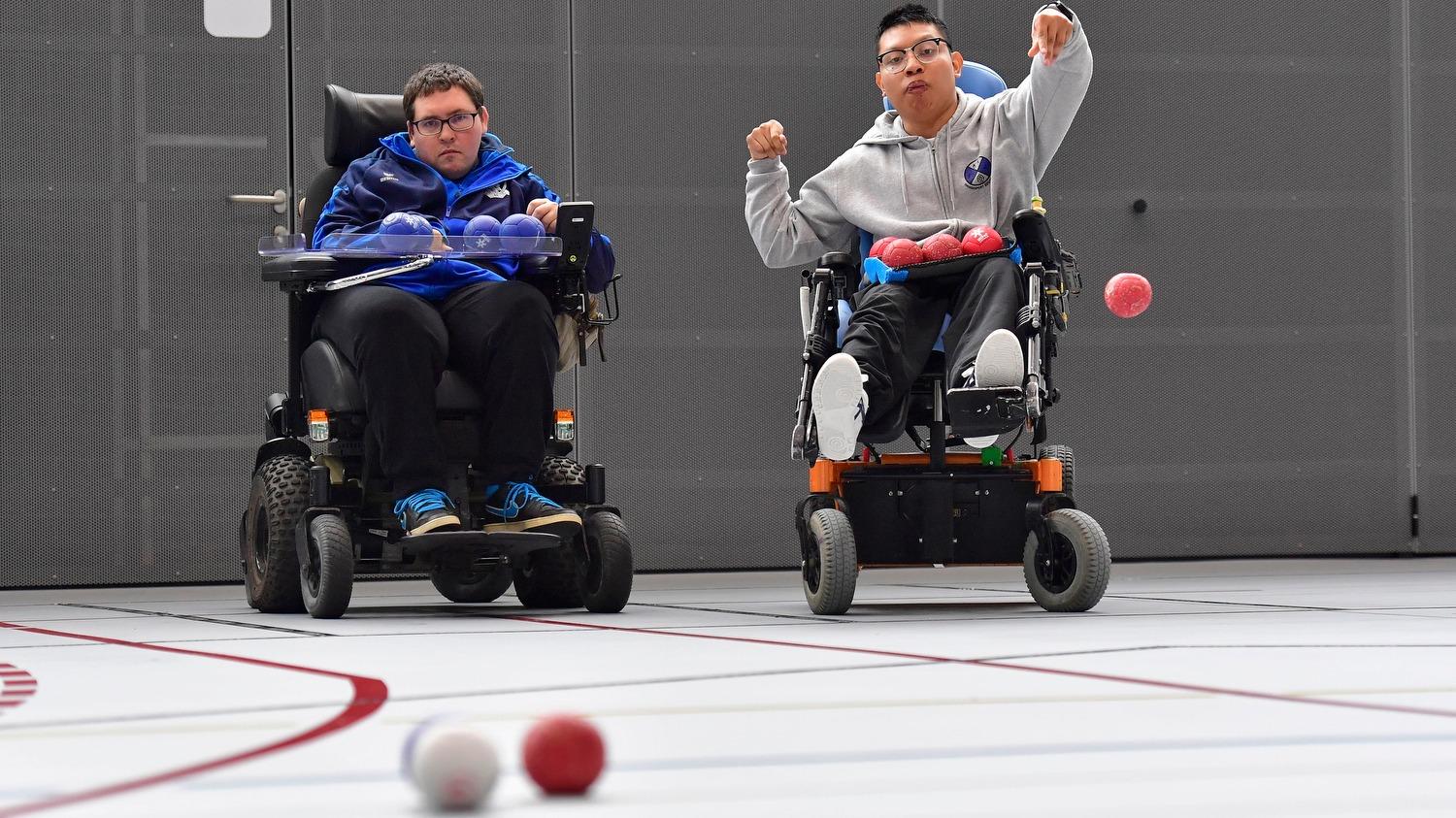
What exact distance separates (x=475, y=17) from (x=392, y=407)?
215 centimetres

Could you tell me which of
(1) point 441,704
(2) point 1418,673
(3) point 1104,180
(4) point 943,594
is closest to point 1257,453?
(3) point 1104,180

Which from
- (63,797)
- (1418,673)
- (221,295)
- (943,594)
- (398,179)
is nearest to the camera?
(63,797)

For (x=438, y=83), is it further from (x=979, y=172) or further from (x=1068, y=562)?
(x=1068, y=562)

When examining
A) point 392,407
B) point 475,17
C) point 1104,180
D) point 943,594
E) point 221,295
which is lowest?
point 943,594

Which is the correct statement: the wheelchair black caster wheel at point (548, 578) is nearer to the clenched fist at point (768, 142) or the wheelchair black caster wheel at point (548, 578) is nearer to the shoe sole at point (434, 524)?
the shoe sole at point (434, 524)

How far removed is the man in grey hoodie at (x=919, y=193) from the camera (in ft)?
10.4

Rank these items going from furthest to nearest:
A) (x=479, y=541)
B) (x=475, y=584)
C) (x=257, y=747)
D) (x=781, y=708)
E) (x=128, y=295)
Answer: (x=128, y=295) < (x=475, y=584) < (x=479, y=541) < (x=781, y=708) < (x=257, y=747)

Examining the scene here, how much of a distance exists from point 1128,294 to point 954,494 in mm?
968

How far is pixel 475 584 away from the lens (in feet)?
12.9

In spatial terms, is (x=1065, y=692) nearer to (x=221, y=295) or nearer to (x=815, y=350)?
(x=815, y=350)

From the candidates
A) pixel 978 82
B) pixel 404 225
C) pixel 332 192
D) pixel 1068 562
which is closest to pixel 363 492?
pixel 404 225

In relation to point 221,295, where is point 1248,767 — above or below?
below

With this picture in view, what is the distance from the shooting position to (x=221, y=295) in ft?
16.0

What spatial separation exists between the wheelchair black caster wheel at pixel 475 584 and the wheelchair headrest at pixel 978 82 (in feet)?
4.69
